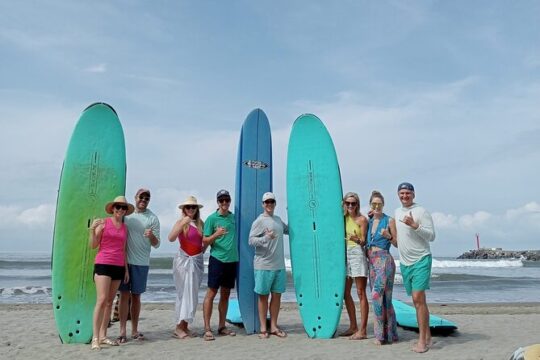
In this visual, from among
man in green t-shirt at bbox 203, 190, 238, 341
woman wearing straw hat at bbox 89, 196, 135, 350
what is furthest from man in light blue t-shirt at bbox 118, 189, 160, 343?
man in green t-shirt at bbox 203, 190, 238, 341

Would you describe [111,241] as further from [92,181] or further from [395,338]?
[395,338]

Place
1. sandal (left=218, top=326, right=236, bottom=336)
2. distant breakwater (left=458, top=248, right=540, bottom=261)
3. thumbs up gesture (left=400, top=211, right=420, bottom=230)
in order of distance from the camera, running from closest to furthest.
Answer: thumbs up gesture (left=400, top=211, right=420, bottom=230), sandal (left=218, top=326, right=236, bottom=336), distant breakwater (left=458, top=248, right=540, bottom=261)

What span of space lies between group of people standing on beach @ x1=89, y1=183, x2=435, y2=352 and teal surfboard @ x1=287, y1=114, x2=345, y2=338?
25 centimetres

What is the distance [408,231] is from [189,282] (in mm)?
2035

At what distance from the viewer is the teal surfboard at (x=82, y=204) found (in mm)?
4387

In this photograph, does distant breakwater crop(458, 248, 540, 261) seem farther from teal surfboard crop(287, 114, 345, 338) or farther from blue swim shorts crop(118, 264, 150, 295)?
blue swim shorts crop(118, 264, 150, 295)

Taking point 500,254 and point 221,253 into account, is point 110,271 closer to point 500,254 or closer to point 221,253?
point 221,253

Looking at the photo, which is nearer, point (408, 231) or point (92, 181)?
point (408, 231)

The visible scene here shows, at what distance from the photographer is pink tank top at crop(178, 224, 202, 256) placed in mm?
4383

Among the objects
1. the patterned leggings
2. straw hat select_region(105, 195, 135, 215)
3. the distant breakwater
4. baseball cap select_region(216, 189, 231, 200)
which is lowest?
the distant breakwater

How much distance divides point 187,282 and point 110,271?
28.6 inches

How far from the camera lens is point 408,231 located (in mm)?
3924

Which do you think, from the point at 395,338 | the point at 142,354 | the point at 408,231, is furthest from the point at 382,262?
the point at 142,354

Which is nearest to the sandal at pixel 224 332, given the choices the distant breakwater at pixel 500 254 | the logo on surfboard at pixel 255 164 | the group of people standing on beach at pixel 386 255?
the group of people standing on beach at pixel 386 255
